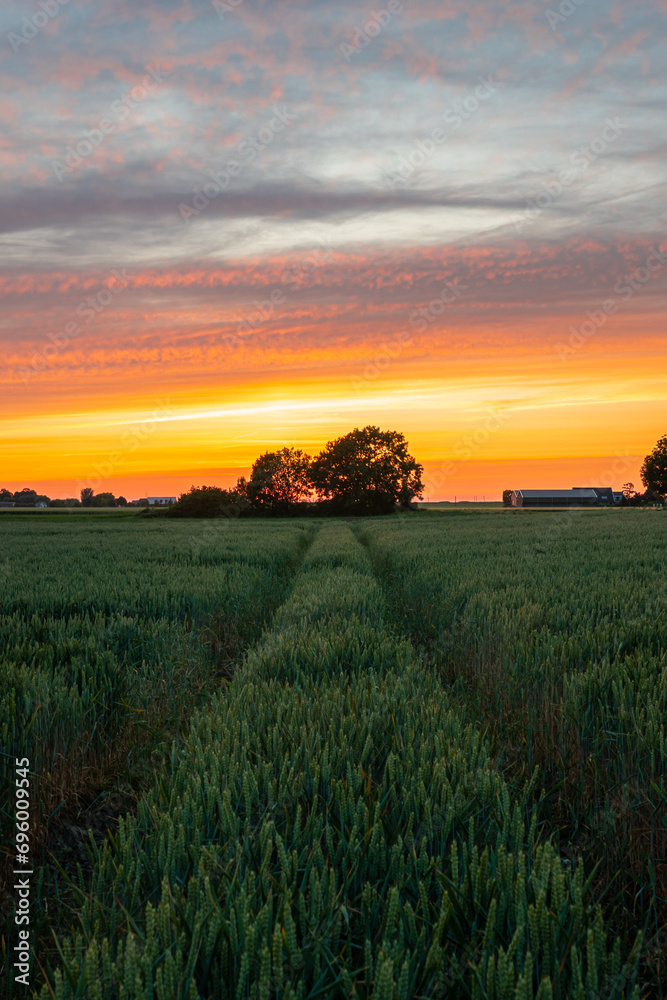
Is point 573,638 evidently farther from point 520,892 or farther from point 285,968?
point 285,968

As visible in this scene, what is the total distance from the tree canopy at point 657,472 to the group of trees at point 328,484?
44112mm

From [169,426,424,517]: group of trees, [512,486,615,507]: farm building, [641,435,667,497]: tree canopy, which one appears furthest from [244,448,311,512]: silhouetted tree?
[512,486,615,507]: farm building

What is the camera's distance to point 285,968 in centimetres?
158

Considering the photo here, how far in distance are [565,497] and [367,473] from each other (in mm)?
103132

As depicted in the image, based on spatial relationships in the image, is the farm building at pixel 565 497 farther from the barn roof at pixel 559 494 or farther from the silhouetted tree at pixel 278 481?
the silhouetted tree at pixel 278 481

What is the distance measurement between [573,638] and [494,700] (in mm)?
827

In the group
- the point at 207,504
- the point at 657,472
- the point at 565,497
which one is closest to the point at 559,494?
the point at 565,497

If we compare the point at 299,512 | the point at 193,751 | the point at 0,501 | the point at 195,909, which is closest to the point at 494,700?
the point at 193,751

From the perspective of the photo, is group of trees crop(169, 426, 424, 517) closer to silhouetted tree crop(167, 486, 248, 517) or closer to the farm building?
silhouetted tree crop(167, 486, 248, 517)

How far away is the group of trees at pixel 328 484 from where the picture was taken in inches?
2972

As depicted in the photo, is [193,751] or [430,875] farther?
[193,751]

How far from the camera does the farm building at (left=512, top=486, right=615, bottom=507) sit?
15800cm

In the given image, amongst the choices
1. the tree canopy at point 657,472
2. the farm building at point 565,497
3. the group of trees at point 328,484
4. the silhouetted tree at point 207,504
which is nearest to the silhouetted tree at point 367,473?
the group of trees at point 328,484

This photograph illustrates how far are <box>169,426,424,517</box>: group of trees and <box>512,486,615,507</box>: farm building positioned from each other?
92.3 meters
